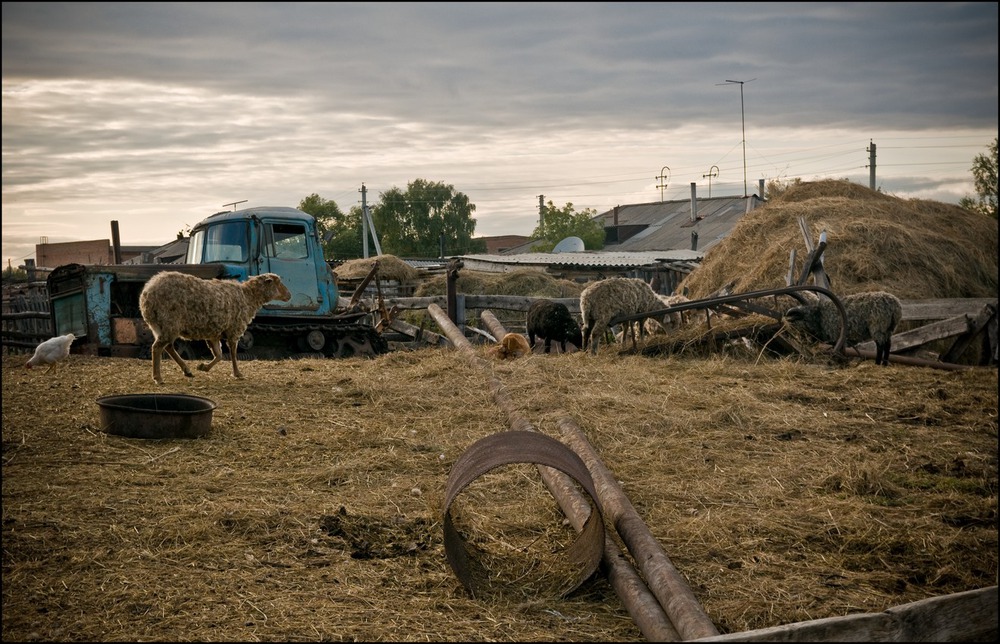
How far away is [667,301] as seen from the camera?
12.2m

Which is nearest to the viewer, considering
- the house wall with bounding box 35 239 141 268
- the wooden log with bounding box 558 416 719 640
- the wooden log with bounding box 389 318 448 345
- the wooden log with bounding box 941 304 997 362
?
the wooden log with bounding box 558 416 719 640

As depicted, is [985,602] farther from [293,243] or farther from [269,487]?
[293,243]

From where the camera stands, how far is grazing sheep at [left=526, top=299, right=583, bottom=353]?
11.8 metres

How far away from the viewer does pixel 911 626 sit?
2.69m

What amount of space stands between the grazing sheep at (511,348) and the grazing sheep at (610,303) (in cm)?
104

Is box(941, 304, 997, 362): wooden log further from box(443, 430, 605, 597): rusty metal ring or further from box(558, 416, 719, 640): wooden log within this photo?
box(443, 430, 605, 597): rusty metal ring

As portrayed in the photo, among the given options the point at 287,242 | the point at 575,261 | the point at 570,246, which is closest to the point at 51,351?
the point at 287,242

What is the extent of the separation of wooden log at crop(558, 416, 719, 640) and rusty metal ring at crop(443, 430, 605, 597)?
18 cm

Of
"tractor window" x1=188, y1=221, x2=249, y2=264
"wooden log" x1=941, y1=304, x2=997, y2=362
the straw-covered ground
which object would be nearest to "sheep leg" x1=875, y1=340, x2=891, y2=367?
the straw-covered ground

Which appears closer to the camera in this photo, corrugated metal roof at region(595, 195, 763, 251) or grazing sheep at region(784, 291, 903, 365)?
grazing sheep at region(784, 291, 903, 365)

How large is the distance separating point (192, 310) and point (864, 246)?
35.0 feet

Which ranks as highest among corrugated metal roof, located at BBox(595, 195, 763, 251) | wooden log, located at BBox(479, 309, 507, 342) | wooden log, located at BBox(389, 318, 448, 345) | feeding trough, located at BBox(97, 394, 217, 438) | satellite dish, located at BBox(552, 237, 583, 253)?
corrugated metal roof, located at BBox(595, 195, 763, 251)

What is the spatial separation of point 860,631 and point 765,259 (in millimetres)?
12107

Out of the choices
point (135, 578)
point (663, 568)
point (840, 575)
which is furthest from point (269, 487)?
point (840, 575)
